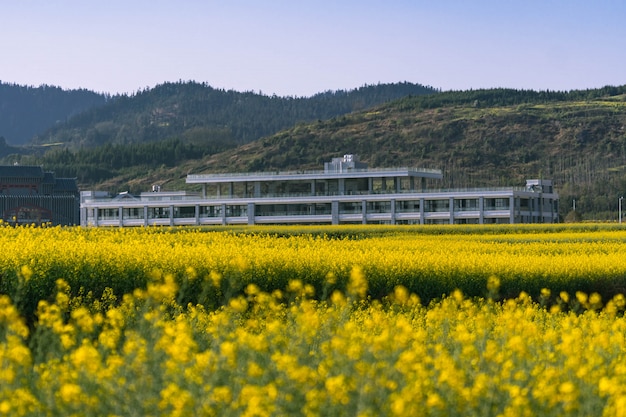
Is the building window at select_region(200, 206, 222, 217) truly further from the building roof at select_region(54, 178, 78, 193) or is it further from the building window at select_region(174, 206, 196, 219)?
the building roof at select_region(54, 178, 78, 193)

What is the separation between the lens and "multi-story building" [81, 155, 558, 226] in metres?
96.2

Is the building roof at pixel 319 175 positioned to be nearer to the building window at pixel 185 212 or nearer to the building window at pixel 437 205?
the building window at pixel 185 212

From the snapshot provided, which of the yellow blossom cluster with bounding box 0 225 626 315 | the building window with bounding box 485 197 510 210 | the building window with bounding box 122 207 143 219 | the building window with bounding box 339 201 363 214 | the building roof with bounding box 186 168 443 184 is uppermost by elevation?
the building roof with bounding box 186 168 443 184

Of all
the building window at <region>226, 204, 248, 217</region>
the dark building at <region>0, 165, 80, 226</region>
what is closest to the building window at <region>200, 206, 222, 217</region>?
the building window at <region>226, 204, 248, 217</region>

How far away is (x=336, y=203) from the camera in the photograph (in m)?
104

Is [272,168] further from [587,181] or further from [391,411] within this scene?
[391,411]

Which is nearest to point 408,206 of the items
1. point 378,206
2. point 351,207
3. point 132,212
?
point 378,206

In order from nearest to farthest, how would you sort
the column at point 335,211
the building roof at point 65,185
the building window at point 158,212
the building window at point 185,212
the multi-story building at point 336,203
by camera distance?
the multi-story building at point 336,203, the column at point 335,211, the building window at point 185,212, the building window at point 158,212, the building roof at point 65,185

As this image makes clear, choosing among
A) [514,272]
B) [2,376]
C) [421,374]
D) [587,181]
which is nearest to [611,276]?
[514,272]

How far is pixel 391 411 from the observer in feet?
27.7

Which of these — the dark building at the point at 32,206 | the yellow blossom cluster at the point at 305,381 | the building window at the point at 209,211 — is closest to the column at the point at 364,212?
the building window at the point at 209,211

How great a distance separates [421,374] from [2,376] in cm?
397

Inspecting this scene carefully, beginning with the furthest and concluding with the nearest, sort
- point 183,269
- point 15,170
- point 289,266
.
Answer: point 15,170
point 289,266
point 183,269

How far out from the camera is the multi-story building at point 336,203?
96.2 meters
